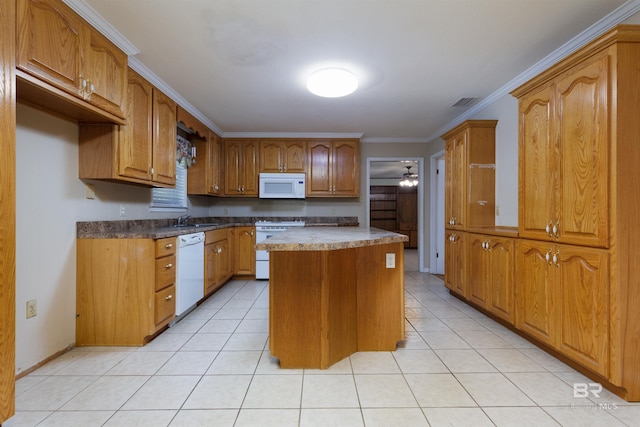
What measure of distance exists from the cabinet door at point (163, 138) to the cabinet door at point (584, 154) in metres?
3.31

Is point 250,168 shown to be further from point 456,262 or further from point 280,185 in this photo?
point 456,262

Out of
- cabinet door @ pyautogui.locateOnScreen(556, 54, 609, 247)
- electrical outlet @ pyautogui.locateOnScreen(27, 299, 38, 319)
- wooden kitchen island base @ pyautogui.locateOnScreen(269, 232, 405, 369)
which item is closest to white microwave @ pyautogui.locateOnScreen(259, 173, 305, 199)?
wooden kitchen island base @ pyautogui.locateOnScreen(269, 232, 405, 369)

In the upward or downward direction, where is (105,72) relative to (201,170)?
upward

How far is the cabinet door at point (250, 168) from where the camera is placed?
4637 mm

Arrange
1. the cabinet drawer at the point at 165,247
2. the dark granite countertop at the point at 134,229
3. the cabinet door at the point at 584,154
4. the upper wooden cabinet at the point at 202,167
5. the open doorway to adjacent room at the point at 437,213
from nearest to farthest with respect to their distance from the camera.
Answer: the cabinet door at the point at 584,154, the dark granite countertop at the point at 134,229, the cabinet drawer at the point at 165,247, the upper wooden cabinet at the point at 202,167, the open doorway to adjacent room at the point at 437,213

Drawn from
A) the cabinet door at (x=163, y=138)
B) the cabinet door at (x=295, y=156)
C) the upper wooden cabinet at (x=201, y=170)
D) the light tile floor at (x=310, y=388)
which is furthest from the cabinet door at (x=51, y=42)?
the cabinet door at (x=295, y=156)

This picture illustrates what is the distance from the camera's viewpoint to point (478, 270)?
2875 millimetres

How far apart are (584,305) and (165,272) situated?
3.04 metres

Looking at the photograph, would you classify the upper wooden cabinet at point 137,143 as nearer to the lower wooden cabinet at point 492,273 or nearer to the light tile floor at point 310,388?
the light tile floor at point 310,388

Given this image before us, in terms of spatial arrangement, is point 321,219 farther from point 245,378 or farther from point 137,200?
point 245,378

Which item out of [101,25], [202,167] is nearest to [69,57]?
[101,25]

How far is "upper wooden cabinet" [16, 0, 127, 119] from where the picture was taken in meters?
1.50

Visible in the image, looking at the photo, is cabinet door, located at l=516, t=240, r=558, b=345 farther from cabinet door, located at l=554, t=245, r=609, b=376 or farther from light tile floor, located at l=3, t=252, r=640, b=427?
light tile floor, located at l=3, t=252, r=640, b=427

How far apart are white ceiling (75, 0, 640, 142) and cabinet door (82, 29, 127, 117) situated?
0.10 m
